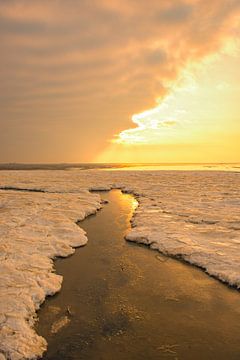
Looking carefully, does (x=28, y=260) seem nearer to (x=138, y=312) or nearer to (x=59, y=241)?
(x=59, y=241)

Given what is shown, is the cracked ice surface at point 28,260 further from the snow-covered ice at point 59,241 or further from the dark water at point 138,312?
the dark water at point 138,312

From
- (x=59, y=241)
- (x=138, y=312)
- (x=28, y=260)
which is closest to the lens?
(x=138, y=312)

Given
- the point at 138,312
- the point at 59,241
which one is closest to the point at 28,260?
the point at 59,241

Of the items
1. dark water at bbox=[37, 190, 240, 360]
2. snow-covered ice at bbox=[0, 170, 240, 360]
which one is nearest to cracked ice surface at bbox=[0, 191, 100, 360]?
snow-covered ice at bbox=[0, 170, 240, 360]

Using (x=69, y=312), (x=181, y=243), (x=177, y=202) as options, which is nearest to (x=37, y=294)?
(x=69, y=312)

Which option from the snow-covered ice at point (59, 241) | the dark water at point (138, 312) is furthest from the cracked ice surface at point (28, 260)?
the dark water at point (138, 312)

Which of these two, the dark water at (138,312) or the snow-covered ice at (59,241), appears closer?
the dark water at (138,312)

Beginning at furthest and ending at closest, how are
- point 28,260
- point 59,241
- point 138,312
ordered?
point 59,241 < point 28,260 < point 138,312

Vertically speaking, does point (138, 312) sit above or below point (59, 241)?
below

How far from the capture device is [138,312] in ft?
19.3

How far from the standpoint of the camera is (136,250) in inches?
384

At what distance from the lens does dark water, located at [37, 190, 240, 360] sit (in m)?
4.80

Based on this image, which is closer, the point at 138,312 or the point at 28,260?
the point at 138,312

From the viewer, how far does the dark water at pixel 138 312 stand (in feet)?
15.8
